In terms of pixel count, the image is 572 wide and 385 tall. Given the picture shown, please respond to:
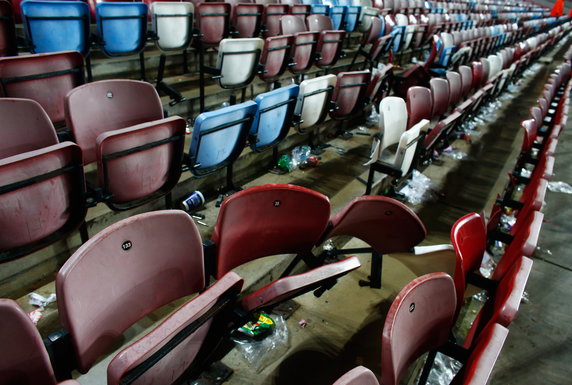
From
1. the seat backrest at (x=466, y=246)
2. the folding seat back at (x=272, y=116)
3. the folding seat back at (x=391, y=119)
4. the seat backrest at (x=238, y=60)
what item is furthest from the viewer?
the seat backrest at (x=238, y=60)

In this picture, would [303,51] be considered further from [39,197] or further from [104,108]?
[39,197]

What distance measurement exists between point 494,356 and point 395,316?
0.24 m

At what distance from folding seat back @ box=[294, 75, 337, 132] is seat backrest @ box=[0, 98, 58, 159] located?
1.44m

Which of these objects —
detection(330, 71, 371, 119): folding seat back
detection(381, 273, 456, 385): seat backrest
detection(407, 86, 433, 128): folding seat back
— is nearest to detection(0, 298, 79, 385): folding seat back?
detection(381, 273, 456, 385): seat backrest

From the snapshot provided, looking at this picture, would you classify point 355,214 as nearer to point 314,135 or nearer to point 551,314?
point 551,314

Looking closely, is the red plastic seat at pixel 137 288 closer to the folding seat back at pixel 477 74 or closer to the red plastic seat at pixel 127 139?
the red plastic seat at pixel 127 139

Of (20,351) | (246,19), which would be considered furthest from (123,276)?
(246,19)

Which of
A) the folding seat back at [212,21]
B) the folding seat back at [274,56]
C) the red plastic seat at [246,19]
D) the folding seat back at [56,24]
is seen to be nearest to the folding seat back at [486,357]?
the folding seat back at [274,56]

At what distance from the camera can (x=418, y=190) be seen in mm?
3027

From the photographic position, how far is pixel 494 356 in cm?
94

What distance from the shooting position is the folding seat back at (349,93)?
2.97 m

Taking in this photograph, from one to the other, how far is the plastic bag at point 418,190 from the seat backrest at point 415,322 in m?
1.75

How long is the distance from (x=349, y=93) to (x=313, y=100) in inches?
18.2

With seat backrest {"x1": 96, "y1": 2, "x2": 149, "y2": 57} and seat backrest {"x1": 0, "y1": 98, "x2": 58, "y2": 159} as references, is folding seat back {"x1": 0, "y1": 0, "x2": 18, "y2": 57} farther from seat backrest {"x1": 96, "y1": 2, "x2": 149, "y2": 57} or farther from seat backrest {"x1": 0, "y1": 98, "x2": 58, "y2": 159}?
seat backrest {"x1": 0, "y1": 98, "x2": 58, "y2": 159}
